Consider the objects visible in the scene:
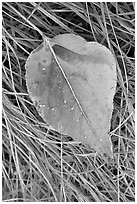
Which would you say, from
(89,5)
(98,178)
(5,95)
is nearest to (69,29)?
(89,5)

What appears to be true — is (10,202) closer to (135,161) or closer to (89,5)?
(135,161)

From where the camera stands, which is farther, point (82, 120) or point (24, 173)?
point (24, 173)

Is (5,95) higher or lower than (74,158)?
higher
